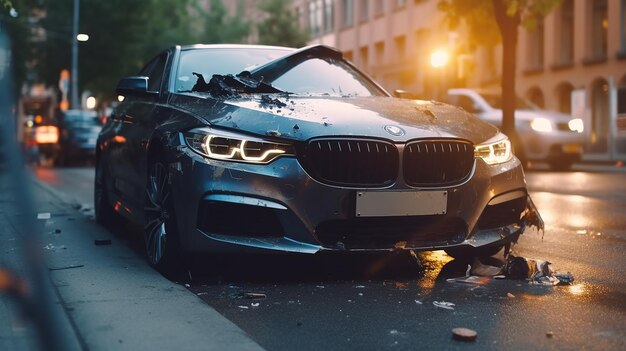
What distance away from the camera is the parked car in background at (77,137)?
27406 mm

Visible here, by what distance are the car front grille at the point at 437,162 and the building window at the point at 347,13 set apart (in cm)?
4839

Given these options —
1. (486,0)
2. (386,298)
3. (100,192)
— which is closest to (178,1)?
(486,0)

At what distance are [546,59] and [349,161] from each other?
31.8 metres

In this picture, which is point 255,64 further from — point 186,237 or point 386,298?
point 386,298

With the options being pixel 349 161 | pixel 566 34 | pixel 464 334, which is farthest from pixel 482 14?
pixel 464 334

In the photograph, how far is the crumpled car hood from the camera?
5465mm

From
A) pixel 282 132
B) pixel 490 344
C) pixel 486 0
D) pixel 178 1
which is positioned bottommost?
pixel 490 344

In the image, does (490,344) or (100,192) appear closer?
(490,344)

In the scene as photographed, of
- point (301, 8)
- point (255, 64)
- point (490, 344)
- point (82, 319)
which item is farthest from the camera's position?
point (301, 8)

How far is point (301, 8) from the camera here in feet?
204

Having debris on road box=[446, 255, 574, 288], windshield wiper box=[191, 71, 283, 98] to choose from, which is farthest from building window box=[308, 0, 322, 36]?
debris on road box=[446, 255, 574, 288]

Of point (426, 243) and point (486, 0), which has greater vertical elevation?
point (486, 0)

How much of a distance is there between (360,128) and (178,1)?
53.6 m

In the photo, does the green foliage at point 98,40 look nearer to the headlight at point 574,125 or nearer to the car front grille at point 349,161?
the headlight at point 574,125
